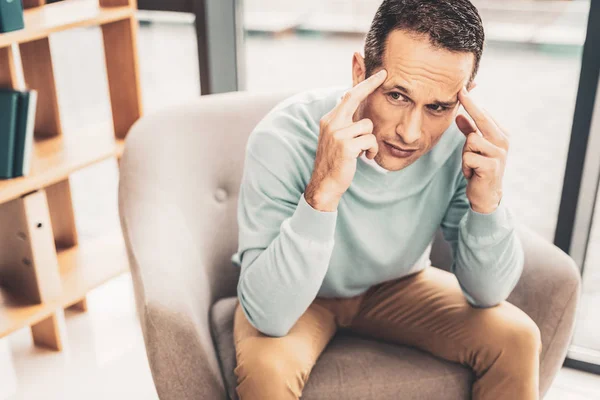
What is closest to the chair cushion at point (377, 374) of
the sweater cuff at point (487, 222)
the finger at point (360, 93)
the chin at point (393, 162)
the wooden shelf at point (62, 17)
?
the sweater cuff at point (487, 222)

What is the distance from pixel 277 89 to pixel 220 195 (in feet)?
1.14

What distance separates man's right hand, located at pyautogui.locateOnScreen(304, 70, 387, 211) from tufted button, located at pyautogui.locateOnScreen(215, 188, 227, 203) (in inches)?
17.1

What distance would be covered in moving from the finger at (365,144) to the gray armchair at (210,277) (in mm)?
424

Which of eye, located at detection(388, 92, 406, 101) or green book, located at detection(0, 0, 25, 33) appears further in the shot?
green book, located at detection(0, 0, 25, 33)

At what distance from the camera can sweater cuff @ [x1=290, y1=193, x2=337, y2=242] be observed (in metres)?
1.08

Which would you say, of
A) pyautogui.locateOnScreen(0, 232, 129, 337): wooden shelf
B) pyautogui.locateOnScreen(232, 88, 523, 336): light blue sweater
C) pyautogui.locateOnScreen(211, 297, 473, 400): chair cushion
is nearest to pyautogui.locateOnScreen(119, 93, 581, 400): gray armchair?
pyautogui.locateOnScreen(211, 297, 473, 400): chair cushion

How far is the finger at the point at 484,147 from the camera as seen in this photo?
3.71 ft

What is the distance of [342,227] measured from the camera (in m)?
1.26

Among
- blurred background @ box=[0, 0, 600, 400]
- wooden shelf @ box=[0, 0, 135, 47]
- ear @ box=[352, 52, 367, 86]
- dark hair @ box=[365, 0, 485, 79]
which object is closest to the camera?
dark hair @ box=[365, 0, 485, 79]

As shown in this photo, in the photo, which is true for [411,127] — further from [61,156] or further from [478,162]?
[61,156]

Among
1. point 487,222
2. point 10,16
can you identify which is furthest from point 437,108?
point 10,16

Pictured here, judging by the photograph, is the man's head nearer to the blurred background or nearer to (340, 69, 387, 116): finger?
(340, 69, 387, 116): finger

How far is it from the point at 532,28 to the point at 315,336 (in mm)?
3368

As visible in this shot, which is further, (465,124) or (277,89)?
(277,89)
